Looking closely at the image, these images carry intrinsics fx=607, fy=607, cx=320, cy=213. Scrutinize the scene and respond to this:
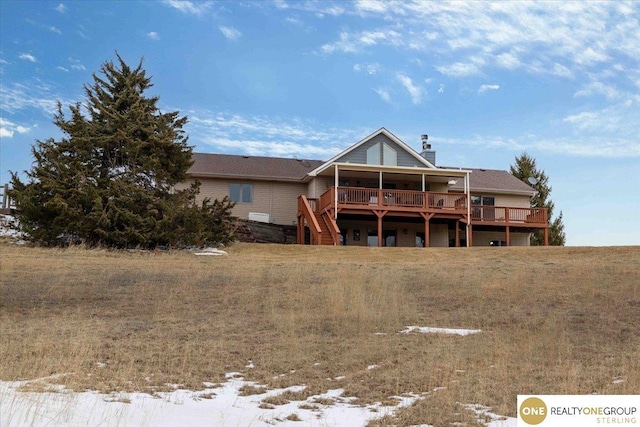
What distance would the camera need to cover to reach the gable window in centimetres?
3069

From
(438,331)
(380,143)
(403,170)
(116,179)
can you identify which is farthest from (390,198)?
(438,331)

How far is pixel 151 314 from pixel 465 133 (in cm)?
2096

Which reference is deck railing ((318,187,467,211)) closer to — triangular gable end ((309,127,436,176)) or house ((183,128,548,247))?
house ((183,128,548,247))

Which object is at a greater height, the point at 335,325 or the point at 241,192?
the point at 241,192

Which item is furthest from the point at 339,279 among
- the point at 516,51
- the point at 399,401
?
the point at 516,51

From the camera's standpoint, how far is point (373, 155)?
30734mm

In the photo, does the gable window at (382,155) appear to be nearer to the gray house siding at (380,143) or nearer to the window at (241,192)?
the gray house siding at (380,143)

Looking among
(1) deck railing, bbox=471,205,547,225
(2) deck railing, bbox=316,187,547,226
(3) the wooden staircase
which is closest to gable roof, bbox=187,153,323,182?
(3) the wooden staircase

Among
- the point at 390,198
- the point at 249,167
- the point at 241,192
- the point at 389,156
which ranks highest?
the point at 389,156

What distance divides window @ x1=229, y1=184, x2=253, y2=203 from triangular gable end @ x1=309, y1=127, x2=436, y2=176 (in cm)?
402

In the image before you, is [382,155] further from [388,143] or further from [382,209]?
[382,209]

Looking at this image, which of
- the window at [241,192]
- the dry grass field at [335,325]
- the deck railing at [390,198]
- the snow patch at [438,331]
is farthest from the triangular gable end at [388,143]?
the snow patch at [438,331]

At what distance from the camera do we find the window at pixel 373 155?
30.6 m

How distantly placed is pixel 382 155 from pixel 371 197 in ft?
11.4
